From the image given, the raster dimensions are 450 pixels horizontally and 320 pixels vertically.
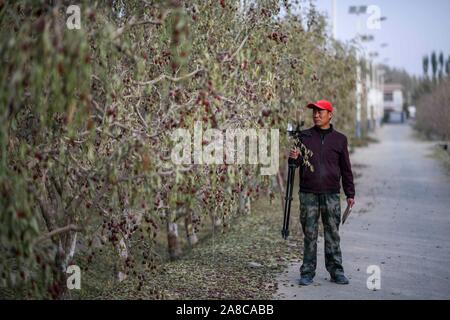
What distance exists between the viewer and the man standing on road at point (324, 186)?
7238 millimetres

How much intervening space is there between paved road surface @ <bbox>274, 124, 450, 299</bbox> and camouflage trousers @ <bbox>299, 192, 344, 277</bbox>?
10.4 inches

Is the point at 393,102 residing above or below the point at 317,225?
above

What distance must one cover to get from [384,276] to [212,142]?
335 centimetres

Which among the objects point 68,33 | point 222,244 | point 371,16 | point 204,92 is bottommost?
point 222,244

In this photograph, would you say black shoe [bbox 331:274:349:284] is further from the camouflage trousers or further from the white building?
the white building

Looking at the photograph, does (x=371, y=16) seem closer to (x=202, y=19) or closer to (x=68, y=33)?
(x=202, y=19)

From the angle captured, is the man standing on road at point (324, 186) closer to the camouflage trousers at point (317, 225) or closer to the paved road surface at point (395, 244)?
the camouflage trousers at point (317, 225)

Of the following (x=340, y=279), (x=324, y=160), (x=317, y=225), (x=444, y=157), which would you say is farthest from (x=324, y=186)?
(x=444, y=157)

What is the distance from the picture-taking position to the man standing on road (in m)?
7.24

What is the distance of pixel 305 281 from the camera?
7.43 meters

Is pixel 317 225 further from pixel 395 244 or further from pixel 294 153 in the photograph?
pixel 395 244

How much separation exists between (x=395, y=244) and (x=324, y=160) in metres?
3.47

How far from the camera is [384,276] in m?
7.86
